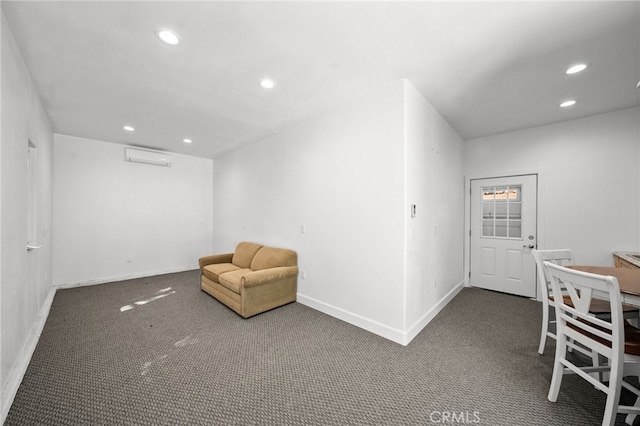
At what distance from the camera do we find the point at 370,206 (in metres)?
2.86

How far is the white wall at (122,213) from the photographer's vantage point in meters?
4.37

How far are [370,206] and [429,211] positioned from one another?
0.86 metres

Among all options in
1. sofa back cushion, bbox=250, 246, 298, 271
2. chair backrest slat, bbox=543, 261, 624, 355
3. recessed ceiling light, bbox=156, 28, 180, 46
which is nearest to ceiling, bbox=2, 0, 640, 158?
recessed ceiling light, bbox=156, 28, 180, 46

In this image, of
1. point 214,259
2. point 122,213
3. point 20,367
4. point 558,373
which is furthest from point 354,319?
point 122,213

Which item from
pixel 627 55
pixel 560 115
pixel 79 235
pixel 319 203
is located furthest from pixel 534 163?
pixel 79 235

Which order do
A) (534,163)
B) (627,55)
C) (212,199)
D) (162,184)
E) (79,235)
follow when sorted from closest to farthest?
1. (627,55)
2. (534,163)
3. (79,235)
4. (162,184)
5. (212,199)

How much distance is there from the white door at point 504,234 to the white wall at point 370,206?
1.32 feet

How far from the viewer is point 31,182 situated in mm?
2887

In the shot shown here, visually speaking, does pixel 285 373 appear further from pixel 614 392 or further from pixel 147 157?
pixel 147 157

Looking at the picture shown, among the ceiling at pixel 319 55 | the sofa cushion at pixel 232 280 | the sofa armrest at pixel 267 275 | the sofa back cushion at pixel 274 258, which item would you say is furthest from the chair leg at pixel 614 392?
the sofa cushion at pixel 232 280

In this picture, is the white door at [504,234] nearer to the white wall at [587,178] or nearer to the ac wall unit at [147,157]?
the white wall at [587,178]

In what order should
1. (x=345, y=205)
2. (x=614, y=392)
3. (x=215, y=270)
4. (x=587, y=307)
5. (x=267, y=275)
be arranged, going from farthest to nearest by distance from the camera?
(x=215, y=270) → (x=267, y=275) → (x=345, y=205) → (x=587, y=307) → (x=614, y=392)

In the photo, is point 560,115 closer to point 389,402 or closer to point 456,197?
point 456,197

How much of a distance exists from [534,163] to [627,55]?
6.45 feet
